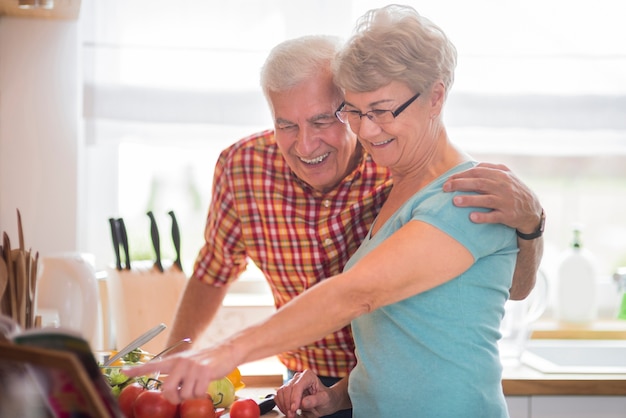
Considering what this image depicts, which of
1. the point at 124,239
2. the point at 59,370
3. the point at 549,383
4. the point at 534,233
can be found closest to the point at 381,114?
the point at 534,233

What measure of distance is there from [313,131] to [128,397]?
61 cm

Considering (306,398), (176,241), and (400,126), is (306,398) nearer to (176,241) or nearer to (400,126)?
(400,126)

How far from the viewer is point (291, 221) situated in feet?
6.08

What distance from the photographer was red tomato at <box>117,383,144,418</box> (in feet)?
4.67

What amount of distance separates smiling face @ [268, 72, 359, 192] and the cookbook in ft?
3.21

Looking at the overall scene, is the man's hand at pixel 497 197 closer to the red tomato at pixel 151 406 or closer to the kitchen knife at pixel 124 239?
the red tomato at pixel 151 406

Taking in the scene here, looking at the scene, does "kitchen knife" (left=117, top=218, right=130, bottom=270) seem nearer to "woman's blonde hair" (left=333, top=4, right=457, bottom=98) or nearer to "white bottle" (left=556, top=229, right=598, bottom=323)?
"woman's blonde hair" (left=333, top=4, right=457, bottom=98)

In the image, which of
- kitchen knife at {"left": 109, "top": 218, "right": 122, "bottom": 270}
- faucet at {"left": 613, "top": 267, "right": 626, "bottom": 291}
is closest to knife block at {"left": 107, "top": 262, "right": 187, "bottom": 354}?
kitchen knife at {"left": 109, "top": 218, "right": 122, "bottom": 270}

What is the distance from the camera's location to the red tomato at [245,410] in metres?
1.42

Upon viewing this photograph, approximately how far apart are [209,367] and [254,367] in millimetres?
1288

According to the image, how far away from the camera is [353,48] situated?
142cm

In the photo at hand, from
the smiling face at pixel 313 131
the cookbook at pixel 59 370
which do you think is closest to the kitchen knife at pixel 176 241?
the smiling face at pixel 313 131

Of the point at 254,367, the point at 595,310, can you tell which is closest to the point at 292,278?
the point at 254,367

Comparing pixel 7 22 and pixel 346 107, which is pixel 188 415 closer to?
pixel 346 107
